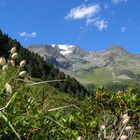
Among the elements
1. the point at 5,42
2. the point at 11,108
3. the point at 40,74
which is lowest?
the point at 11,108

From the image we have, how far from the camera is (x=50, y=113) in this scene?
680cm

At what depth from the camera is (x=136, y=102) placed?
312 inches

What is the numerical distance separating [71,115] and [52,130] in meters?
1.05

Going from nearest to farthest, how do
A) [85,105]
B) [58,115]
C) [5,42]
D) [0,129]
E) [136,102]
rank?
[0,129] → [58,115] → [136,102] → [85,105] → [5,42]

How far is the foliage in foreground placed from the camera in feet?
18.3

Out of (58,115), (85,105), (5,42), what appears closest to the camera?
(58,115)

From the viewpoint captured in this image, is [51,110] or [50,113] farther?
[50,113]

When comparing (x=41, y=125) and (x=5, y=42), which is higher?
(x=5, y=42)

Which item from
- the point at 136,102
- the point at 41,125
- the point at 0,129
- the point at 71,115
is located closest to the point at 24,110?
the point at 41,125

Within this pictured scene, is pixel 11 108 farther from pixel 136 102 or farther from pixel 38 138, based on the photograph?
pixel 136 102

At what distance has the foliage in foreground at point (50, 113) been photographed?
18.3 feet

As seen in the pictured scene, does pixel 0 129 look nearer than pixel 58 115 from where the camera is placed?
Yes

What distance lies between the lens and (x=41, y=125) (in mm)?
6016

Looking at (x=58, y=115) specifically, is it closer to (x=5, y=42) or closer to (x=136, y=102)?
(x=136, y=102)
